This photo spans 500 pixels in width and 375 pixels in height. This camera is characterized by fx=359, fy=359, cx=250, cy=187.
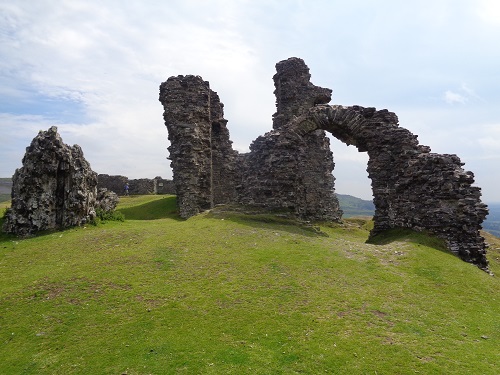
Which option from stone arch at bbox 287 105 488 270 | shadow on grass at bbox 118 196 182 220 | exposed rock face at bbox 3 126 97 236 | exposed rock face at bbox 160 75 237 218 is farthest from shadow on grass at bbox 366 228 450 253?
shadow on grass at bbox 118 196 182 220

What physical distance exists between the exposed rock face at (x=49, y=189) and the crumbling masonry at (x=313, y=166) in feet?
31.6

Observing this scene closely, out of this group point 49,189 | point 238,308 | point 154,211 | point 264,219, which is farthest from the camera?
Result: point 154,211

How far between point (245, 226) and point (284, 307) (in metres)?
8.17

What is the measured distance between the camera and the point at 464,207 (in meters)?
17.3

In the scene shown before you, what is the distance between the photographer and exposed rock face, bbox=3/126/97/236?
1673 centimetres

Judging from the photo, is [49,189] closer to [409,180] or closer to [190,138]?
[190,138]

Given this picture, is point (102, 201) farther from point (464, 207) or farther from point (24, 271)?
point (464, 207)

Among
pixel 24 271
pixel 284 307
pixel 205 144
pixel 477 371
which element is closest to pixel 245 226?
pixel 284 307

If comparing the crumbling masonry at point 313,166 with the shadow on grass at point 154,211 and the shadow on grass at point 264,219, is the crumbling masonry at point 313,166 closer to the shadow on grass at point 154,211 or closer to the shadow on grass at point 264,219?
the shadow on grass at point 264,219

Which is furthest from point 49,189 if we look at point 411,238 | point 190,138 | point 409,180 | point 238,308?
point 409,180

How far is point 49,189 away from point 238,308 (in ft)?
40.7

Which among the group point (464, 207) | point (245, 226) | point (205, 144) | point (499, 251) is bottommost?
point (499, 251)

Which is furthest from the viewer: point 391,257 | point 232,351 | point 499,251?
point 499,251

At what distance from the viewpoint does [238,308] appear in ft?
32.3
